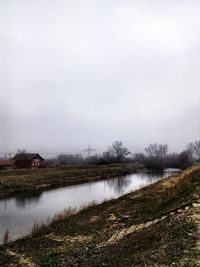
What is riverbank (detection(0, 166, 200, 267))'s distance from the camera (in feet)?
31.1

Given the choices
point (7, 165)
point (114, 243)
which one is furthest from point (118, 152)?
point (114, 243)

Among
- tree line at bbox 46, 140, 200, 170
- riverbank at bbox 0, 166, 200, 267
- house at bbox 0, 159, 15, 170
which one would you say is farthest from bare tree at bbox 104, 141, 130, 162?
riverbank at bbox 0, 166, 200, 267

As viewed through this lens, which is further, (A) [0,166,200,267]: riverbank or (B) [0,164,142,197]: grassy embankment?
(B) [0,164,142,197]: grassy embankment

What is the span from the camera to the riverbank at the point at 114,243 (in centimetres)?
948

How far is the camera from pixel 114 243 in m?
12.7

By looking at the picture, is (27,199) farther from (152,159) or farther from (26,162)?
(152,159)

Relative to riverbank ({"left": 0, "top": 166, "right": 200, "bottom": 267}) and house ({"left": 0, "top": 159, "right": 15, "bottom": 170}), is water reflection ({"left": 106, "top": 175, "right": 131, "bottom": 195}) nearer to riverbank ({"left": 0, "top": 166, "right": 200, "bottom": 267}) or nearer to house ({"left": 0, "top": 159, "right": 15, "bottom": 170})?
riverbank ({"left": 0, "top": 166, "right": 200, "bottom": 267})

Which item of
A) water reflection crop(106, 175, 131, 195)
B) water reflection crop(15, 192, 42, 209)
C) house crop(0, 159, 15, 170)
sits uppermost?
house crop(0, 159, 15, 170)

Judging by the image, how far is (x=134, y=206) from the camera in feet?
72.8

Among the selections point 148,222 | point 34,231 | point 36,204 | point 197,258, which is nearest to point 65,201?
point 36,204

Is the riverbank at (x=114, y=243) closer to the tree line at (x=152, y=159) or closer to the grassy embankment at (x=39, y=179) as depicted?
the grassy embankment at (x=39, y=179)

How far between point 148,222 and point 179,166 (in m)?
87.9

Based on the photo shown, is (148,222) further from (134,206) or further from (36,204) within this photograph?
(36,204)

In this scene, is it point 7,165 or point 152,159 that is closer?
point 7,165
